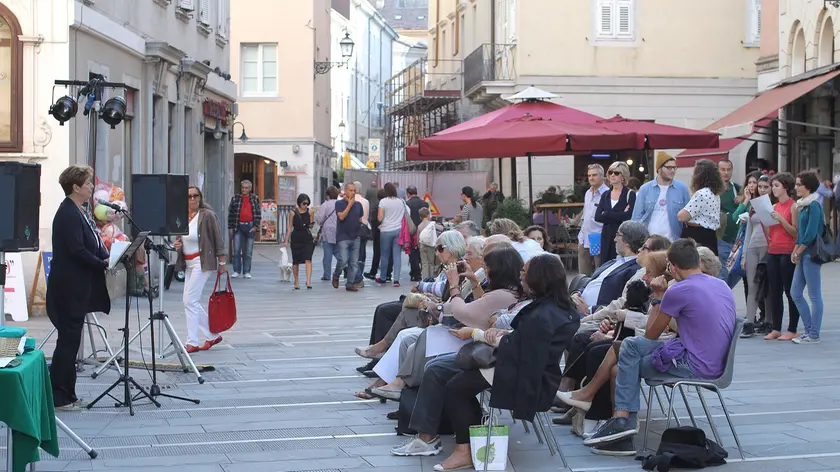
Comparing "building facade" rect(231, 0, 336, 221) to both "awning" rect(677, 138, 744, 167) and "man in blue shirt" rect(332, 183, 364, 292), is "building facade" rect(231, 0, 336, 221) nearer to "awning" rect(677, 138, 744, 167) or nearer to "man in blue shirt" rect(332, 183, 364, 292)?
"awning" rect(677, 138, 744, 167)

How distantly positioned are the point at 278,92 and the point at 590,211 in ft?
99.8

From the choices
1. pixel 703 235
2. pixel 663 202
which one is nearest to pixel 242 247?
pixel 663 202

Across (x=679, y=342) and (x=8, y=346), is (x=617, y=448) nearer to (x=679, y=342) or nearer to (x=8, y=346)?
(x=679, y=342)

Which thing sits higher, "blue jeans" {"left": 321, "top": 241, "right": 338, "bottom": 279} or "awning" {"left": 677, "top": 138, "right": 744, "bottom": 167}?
"awning" {"left": 677, "top": 138, "right": 744, "bottom": 167}

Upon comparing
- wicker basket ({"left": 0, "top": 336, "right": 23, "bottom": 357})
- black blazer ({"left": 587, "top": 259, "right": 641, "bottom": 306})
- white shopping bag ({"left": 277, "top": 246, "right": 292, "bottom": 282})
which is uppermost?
black blazer ({"left": 587, "top": 259, "right": 641, "bottom": 306})

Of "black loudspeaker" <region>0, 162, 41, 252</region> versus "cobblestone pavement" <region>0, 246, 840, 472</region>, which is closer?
"cobblestone pavement" <region>0, 246, 840, 472</region>

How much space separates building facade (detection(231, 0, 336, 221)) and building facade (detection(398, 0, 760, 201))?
1257 centimetres

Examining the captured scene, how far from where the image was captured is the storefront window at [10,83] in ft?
54.4

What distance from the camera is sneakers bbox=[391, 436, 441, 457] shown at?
805 cm

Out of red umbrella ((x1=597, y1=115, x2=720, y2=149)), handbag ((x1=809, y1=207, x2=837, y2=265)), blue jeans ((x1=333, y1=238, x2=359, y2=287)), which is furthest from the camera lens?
blue jeans ((x1=333, y1=238, x2=359, y2=287))

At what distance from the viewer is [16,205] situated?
9.12 meters

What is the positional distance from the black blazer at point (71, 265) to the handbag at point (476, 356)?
3353mm

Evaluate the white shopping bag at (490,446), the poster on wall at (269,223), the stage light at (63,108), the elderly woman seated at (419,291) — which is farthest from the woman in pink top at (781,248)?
the poster on wall at (269,223)

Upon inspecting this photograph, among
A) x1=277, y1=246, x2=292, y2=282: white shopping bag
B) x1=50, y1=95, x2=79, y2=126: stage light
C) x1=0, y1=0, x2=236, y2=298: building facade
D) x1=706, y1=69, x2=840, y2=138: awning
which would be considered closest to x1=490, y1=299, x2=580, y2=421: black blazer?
x1=0, y1=0, x2=236, y2=298: building facade
